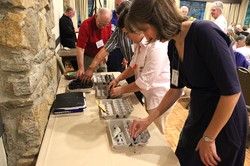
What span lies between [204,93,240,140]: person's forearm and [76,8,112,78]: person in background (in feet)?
4.44

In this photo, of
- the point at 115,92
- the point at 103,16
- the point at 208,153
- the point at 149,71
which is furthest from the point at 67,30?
the point at 208,153

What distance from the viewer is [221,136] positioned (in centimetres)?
90

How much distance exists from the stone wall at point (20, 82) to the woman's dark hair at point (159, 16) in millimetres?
433

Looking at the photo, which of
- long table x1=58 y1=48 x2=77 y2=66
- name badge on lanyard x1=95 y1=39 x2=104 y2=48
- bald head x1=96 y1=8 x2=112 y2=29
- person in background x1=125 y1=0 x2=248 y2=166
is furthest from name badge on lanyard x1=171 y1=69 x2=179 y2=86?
long table x1=58 y1=48 x2=77 y2=66

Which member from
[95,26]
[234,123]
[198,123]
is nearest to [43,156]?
[198,123]

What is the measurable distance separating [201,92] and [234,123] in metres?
0.18

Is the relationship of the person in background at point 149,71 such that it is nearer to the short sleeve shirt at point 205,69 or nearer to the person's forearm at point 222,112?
the short sleeve shirt at point 205,69

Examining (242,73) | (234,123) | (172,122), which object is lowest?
(172,122)

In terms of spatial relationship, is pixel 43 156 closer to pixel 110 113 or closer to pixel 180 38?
pixel 110 113

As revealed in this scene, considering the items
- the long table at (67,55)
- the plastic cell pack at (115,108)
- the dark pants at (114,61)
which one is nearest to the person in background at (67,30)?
the long table at (67,55)

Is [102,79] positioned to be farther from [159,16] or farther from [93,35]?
[159,16]

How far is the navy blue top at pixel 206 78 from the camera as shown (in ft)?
2.42

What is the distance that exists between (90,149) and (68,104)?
1.32ft

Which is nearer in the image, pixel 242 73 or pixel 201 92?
pixel 201 92
